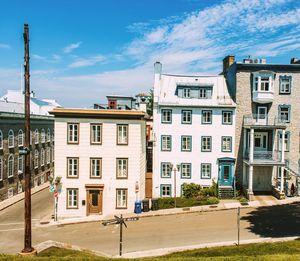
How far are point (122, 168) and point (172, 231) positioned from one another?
8.38m

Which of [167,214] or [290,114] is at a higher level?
[290,114]

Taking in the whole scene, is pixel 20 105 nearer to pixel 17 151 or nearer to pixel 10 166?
pixel 17 151

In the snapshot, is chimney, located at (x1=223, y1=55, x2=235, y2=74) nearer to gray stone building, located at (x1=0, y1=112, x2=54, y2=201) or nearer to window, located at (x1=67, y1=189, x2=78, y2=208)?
window, located at (x1=67, y1=189, x2=78, y2=208)

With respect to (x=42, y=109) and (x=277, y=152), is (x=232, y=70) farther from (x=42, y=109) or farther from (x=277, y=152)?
(x=42, y=109)

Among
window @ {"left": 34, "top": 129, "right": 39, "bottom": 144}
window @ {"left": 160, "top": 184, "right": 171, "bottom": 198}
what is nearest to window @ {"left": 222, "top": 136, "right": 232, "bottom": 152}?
window @ {"left": 160, "top": 184, "right": 171, "bottom": 198}

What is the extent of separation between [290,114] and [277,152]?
4689mm

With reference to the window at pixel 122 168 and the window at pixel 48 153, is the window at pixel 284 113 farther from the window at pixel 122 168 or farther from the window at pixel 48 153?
the window at pixel 48 153

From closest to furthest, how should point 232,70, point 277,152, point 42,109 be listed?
point 277,152 < point 232,70 < point 42,109

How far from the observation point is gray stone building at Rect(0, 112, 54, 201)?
34.8 metres

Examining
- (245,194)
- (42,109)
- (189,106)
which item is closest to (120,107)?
(189,106)

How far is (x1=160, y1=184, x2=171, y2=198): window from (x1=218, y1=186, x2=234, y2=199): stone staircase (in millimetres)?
5657

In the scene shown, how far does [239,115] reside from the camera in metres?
32.7

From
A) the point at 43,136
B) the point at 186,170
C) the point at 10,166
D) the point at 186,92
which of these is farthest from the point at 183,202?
the point at 43,136

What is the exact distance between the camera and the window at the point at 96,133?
1092 inches
